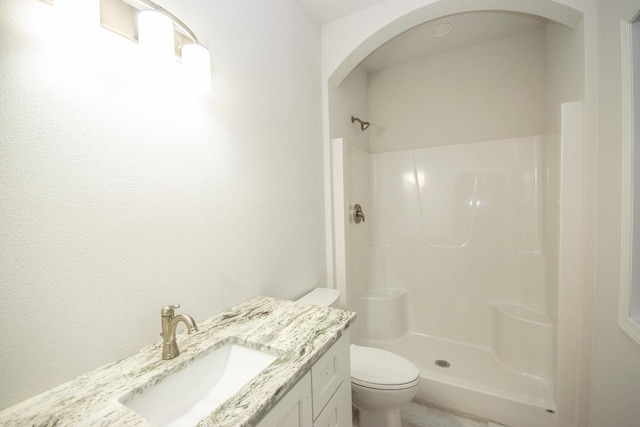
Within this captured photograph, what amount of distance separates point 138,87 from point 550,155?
238cm

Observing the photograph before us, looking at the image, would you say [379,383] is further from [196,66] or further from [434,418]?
[196,66]

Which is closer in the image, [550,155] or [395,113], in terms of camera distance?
[550,155]

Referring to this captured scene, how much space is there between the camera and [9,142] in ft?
2.00

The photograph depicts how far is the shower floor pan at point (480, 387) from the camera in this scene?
5.21ft

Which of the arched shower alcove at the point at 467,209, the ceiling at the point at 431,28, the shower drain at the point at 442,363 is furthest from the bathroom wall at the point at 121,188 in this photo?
the shower drain at the point at 442,363

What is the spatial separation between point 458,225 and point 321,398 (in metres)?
1.96

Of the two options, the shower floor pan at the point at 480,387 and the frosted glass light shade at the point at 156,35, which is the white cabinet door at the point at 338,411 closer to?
the shower floor pan at the point at 480,387

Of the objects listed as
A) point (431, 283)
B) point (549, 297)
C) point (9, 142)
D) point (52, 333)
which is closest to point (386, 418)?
point (431, 283)

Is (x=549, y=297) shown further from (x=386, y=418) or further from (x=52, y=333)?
(x=52, y=333)

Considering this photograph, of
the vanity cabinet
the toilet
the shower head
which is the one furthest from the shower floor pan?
the shower head

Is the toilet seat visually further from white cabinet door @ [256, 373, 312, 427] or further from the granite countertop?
white cabinet door @ [256, 373, 312, 427]

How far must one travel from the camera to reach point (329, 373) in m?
0.93

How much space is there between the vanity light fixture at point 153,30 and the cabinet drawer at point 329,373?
3.61 ft

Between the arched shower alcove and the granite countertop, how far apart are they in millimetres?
960
